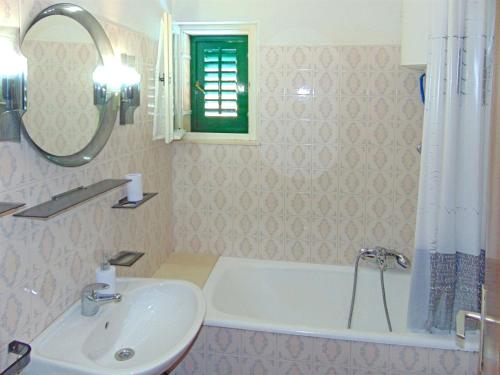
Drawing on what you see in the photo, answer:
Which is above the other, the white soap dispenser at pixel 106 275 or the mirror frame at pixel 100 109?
the mirror frame at pixel 100 109

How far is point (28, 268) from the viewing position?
5.24ft

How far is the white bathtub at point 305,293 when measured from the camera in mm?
2947

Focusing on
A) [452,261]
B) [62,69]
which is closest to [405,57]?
[452,261]

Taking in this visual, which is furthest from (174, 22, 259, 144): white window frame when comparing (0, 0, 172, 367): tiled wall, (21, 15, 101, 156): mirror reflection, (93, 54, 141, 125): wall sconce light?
(21, 15, 101, 156): mirror reflection

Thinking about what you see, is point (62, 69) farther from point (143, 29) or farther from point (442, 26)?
point (442, 26)

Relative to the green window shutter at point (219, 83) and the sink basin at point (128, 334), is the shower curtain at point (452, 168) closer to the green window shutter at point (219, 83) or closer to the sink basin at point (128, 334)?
the sink basin at point (128, 334)

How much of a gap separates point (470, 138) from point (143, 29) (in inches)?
65.7

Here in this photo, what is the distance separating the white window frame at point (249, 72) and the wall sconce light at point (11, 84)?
4.88 feet

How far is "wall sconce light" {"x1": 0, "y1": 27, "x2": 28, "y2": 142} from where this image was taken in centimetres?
138

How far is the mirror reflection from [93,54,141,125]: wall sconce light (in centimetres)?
4

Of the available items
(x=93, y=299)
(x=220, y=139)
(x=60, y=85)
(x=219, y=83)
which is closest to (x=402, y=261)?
(x=220, y=139)

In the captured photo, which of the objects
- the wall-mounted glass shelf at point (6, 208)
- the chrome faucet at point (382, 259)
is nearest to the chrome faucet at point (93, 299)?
the wall-mounted glass shelf at point (6, 208)

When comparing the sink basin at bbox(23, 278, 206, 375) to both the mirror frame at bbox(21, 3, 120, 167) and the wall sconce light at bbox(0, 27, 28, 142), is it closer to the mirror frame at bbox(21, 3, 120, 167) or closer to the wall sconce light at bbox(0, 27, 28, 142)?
the mirror frame at bbox(21, 3, 120, 167)

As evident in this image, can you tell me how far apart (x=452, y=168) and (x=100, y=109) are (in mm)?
1496
